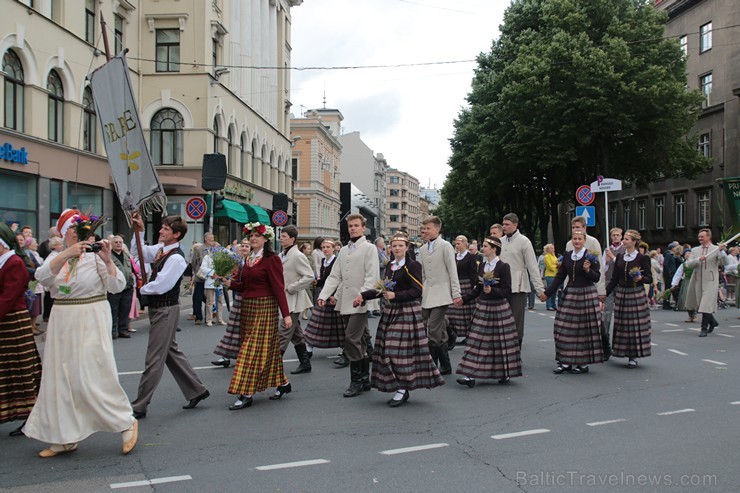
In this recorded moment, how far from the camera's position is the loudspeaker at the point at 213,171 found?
19.5 metres

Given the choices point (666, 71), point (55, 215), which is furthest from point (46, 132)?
point (666, 71)

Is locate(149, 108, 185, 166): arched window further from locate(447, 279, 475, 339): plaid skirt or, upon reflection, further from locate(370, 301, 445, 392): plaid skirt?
locate(370, 301, 445, 392): plaid skirt

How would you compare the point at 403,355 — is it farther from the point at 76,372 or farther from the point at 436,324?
the point at 76,372

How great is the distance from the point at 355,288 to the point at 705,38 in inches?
1582

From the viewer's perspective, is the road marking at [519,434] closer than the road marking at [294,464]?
No

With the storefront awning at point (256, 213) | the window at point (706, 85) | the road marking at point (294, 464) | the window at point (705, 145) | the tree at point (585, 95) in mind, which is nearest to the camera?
the road marking at point (294, 464)

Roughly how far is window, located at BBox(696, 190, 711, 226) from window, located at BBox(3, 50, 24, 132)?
34.9 meters

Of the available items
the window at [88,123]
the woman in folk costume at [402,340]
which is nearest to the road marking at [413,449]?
the woman in folk costume at [402,340]

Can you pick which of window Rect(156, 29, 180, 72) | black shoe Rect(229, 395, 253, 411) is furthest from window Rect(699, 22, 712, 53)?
black shoe Rect(229, 395, 253, 411)

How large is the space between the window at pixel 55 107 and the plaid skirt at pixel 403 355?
1913cm

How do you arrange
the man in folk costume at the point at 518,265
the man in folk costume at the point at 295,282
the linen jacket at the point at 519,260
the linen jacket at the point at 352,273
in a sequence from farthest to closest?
1. the linen jacket at the point at 519,260
2. the man in folk costume at the point at 518,265
3. the man in folk costume at the point at 295,282
4. the linen jacket at the point at 352,273

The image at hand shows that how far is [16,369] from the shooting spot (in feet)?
19.4

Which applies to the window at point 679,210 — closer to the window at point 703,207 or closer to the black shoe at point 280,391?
the window at point 703,207

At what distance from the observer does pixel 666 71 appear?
2788cm
